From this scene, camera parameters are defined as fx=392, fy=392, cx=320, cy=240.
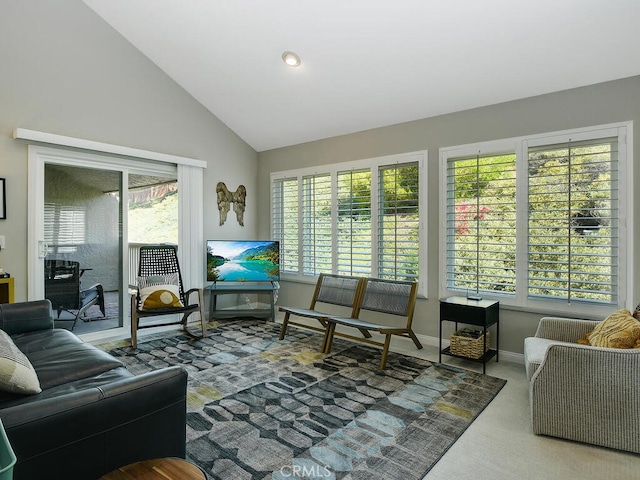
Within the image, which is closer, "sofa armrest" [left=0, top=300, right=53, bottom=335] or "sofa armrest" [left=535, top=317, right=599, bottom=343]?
"sofa armrest" [left=0, top=300, right=53, bottom=335]

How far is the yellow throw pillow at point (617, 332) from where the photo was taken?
7.88 feet

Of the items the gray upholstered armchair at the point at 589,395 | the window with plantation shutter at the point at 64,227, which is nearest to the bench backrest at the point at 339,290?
the gray upholstered armchair at the point at 589,395

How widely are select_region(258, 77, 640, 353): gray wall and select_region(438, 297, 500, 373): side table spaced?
238 mm

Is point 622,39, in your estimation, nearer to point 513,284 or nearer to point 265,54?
point 513,284

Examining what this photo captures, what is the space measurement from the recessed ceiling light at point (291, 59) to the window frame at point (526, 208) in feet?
5.79

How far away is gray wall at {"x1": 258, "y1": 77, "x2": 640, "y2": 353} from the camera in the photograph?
3.26m

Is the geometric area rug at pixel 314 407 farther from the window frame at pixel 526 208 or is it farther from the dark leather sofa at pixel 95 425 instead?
the window frame at pixel 526 208

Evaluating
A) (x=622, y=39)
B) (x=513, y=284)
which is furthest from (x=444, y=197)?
(x=622, y=39)

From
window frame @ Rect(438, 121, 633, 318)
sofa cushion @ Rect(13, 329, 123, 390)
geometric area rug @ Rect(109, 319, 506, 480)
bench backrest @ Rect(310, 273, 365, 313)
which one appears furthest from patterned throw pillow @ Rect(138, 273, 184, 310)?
window frame @ Rect(438, 121, 633, 318)

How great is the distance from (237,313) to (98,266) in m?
1.79

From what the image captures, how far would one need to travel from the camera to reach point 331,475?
202 centimetres

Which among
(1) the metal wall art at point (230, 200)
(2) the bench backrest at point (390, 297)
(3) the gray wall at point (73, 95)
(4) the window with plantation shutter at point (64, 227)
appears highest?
(3) the gray wall at point (73, 95)

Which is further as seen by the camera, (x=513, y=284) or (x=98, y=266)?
(x=98, y=266)

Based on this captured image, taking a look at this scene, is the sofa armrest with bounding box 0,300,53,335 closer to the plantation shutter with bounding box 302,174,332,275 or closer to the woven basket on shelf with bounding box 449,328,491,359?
the plantation shutter with bounding box 302,174,332,275
